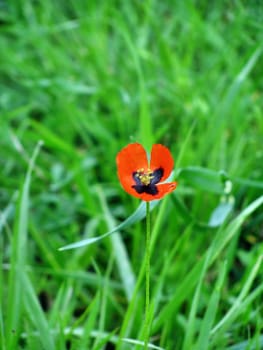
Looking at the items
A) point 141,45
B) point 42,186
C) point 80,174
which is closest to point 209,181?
point 80,174

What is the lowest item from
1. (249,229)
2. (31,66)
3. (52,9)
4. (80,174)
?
(249,229)

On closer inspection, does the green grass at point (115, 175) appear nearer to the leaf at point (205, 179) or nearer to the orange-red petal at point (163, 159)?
the leaf at point (205, 179)

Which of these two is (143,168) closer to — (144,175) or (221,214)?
(144,175)

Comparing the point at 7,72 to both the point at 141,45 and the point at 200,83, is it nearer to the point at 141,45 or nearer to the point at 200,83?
the point at 141,45

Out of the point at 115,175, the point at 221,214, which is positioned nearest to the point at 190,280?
the point at 221,214

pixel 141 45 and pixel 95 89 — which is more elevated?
pixel 141 45

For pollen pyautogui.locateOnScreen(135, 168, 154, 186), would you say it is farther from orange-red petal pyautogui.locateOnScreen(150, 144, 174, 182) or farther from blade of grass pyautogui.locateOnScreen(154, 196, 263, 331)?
blade of grass pyautogui.locateOnScreen(154, 196, 263, 331)
